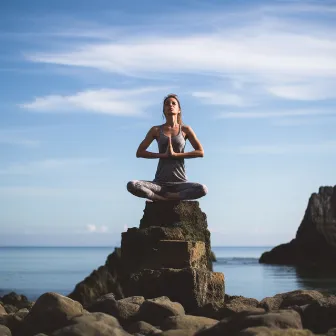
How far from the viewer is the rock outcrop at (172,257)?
13891 millimetres

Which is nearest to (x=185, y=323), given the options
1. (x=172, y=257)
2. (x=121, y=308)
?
(x=121, y=308)

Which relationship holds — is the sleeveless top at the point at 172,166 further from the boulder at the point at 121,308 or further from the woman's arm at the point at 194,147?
the boulder at the point at 121,308

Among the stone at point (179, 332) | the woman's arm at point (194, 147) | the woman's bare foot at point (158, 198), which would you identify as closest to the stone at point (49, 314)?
the stone at point (179, 332)

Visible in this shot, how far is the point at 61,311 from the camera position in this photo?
12.7m

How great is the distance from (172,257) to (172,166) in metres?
1.52

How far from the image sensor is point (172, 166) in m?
14.8

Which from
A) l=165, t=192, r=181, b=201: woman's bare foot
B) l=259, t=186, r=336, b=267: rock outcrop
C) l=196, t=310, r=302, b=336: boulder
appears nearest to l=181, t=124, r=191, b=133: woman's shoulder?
l=165, t=192, r=181, b=201: woman's bare foot

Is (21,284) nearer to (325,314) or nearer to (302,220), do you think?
(302,220)

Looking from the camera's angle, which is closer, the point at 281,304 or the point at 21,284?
the point at 281,304


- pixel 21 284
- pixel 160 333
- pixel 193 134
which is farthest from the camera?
pixel 21 284

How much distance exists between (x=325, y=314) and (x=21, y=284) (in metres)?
57.7

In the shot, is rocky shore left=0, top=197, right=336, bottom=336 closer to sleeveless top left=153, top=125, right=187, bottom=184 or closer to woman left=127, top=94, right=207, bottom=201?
woman left=127, top=94, right=207, bottom=201

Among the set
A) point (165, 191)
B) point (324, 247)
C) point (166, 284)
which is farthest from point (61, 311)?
point (324, 247)

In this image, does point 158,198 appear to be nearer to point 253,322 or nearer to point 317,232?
point 253,322
